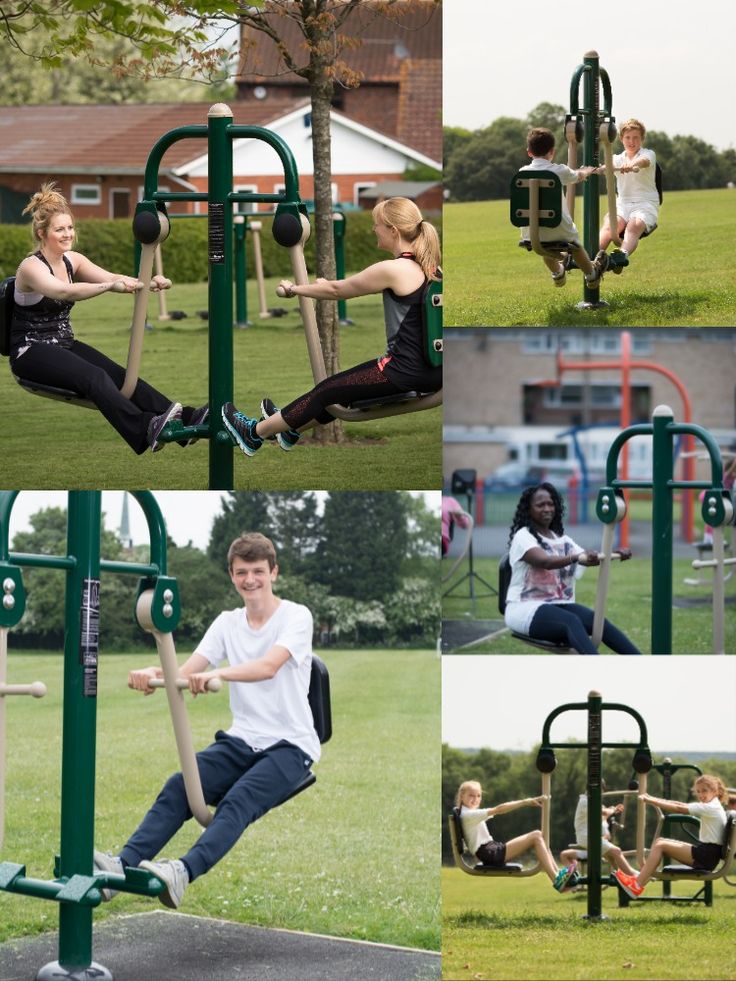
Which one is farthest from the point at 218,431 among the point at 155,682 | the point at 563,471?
the point at 563,471

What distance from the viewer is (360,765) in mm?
9719

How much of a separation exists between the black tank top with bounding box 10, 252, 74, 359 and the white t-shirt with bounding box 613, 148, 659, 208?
2.32m

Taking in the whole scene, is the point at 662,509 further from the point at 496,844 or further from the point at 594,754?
the point at 496,844

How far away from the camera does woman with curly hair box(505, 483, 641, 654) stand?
654cm

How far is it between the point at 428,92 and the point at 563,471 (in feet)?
63.4

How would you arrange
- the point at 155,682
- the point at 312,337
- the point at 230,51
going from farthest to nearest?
the point at 230,51 < the point at 312,337 < the point at 155,682

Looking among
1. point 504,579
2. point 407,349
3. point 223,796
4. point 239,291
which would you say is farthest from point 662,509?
point 239,291

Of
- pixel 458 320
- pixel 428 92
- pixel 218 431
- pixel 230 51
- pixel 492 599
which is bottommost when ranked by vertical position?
pixel 492 599

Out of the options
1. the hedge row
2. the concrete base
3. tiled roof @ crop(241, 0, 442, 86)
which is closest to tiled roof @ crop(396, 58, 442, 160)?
tiled roof @ crop(241, 0, 442, 86)

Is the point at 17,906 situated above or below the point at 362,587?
below

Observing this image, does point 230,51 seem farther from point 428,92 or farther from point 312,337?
point 428,92

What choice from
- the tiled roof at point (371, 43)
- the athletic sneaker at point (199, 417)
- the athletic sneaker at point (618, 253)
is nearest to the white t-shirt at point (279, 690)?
the athletic sneaker at point (199, 417)

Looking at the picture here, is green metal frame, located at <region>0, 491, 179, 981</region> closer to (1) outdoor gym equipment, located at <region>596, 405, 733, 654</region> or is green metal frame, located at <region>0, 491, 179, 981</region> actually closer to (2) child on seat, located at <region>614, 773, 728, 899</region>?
(1) outdoor gym equipment, located at <region>596, 405, 733, 654</region>

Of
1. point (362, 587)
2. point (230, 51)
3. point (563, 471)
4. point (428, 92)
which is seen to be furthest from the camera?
point (563, 471)
